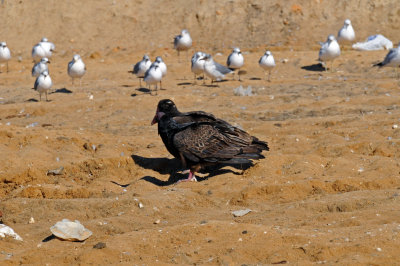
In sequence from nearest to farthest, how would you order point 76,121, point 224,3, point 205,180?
point 205,180
point 76,121
point 224,3

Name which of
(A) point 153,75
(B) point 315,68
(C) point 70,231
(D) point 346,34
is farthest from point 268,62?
(C) point 70,231

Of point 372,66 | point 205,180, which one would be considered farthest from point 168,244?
point 372,66

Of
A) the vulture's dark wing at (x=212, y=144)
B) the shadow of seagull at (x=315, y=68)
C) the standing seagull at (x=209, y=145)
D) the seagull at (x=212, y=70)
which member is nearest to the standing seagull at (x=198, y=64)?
the seagull at (x=212, y=70)

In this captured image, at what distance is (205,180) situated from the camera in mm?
9656

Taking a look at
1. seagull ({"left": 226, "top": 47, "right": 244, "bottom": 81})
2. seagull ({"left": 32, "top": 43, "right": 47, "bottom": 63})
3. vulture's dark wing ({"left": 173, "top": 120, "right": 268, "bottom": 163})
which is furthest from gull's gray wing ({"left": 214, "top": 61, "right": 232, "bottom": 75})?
vulture's dark wing ({"left": 173, "top": 120, "right": 268, "bottom": 163})

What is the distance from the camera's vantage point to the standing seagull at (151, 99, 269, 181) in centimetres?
964

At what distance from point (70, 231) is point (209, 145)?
10.9ft

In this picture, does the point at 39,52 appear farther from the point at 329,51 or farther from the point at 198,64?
the point at 329,51

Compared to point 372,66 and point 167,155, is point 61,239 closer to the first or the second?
point 167,155

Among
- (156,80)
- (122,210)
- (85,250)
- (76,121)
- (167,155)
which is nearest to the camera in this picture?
(85,250)

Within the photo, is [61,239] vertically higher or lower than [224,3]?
lower

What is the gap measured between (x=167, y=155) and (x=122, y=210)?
317 centimetres

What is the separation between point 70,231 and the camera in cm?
680

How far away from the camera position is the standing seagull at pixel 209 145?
31.6 feet
